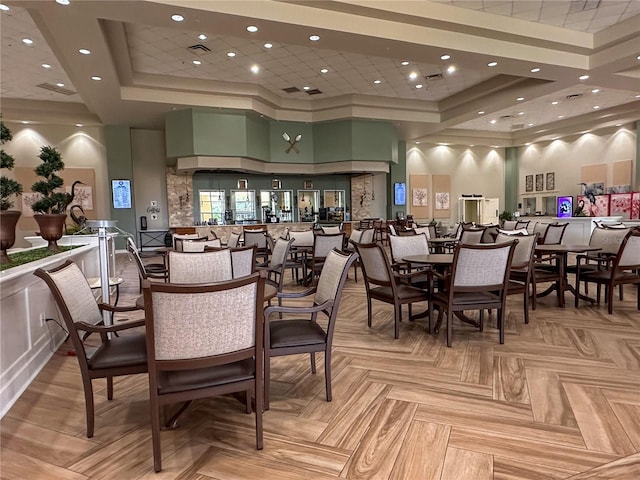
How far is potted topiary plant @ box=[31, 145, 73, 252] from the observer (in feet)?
12.8

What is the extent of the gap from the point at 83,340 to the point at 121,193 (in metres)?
10.0

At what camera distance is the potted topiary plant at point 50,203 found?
154 inches

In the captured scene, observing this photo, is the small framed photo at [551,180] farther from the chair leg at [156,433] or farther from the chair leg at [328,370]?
the chair leg at [156,433]

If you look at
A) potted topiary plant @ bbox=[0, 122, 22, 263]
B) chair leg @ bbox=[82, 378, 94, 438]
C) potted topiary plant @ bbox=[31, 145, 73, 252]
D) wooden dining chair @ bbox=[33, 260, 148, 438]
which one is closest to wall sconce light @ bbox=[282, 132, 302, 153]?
potted topiary plant @ bbox=[31, 145, 73, 252]

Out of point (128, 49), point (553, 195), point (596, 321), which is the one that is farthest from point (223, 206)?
point (553, 195)

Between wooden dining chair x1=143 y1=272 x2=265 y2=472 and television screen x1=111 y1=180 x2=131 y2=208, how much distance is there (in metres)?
10.5

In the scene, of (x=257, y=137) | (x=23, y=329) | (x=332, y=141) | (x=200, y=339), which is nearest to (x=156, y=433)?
(x=200, y=339)

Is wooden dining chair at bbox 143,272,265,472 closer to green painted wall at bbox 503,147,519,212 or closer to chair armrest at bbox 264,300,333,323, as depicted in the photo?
chair armrest at bbox 264,300,333,323

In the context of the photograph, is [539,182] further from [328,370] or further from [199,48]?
[328,370]

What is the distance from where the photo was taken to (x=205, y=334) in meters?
1.68

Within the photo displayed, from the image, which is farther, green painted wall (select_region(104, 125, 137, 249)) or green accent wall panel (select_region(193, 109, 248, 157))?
green painted wall (select_region(104, 125, 137, 249))

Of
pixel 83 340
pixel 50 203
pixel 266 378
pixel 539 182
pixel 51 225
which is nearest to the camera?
pixel 83 340

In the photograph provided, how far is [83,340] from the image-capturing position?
2055 millimetres

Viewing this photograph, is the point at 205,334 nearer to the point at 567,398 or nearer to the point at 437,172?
the point at 567,398
